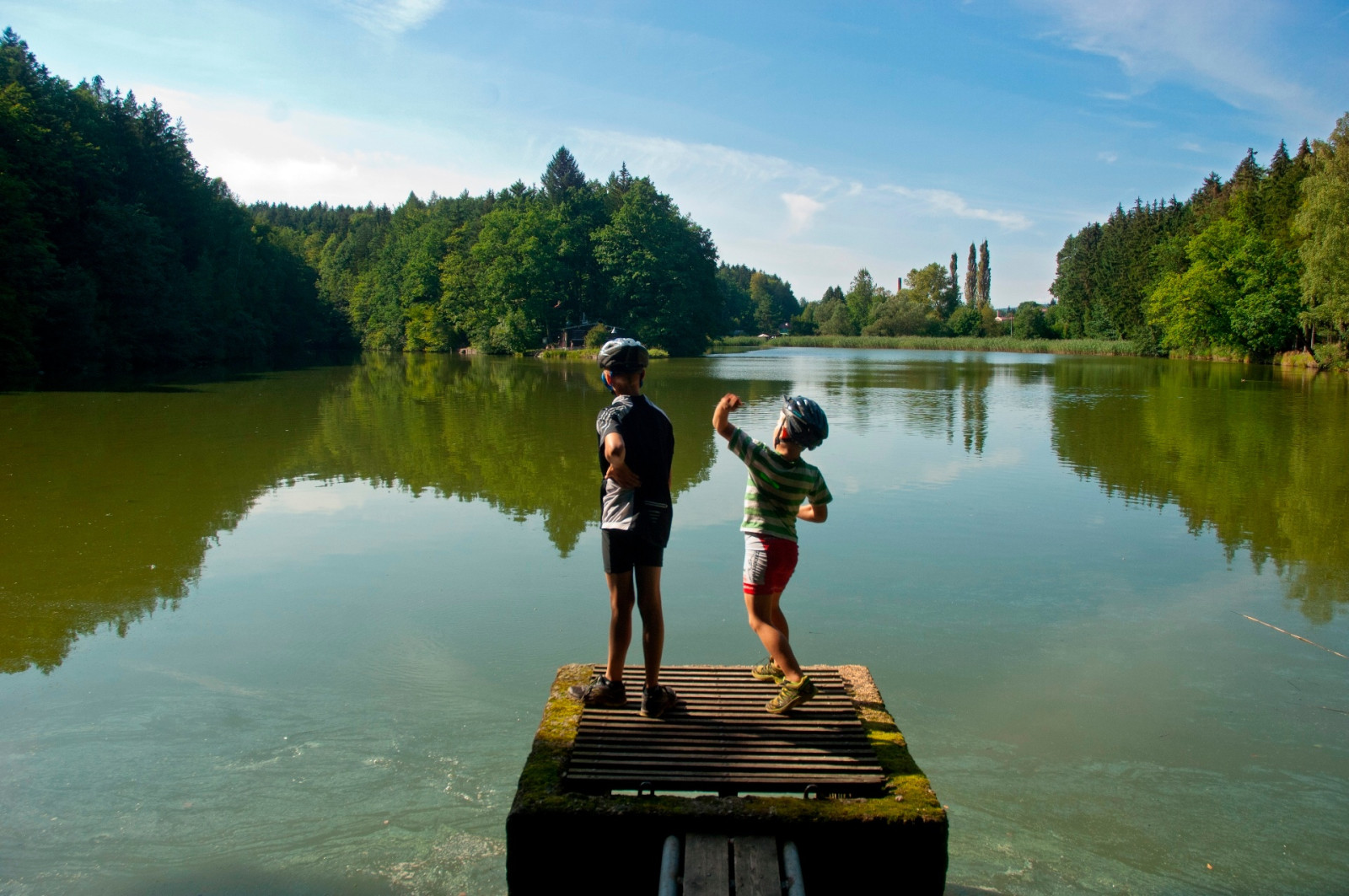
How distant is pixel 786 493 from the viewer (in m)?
3.82

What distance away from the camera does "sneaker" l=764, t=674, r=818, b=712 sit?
3.61m

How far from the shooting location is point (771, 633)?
374 cm

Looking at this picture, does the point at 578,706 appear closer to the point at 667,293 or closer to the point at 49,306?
the point at 49,306

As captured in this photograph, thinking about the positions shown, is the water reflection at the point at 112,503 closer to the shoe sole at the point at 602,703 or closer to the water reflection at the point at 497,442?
the water reflection at the point at 497,442

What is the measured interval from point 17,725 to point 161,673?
32.9 inches

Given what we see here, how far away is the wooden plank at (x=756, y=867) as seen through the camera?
255 centimetres

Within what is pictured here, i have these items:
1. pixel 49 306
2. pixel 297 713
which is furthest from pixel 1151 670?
pixel 49 306

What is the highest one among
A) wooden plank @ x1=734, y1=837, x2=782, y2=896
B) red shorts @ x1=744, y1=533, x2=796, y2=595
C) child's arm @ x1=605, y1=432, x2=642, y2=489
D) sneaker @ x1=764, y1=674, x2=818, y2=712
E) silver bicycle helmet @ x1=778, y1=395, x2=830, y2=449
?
silver bicycle helmet @ x1=778, y1=395, x2=830, y2=449

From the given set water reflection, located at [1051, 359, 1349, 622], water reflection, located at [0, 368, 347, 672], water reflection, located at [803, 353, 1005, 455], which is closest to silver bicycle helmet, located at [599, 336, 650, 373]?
water reflection, located at [0, 368, 347, 672]

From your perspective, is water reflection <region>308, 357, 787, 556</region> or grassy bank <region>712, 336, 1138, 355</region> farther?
grassy bank <region>712, 336, 1138, 355</region>

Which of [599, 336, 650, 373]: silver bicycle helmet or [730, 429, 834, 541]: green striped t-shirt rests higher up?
[599, 336, 650, 373]: silver bicycle helmet

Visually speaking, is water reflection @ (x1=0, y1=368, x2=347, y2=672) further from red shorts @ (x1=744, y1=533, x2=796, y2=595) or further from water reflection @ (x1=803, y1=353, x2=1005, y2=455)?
water reflection @ (x1=803, y1=353, x2=1005, y2=455)

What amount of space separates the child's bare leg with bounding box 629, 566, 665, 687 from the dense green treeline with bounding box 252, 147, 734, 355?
217ft

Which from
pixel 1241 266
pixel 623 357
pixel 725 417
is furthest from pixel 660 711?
pixel 1241 266
